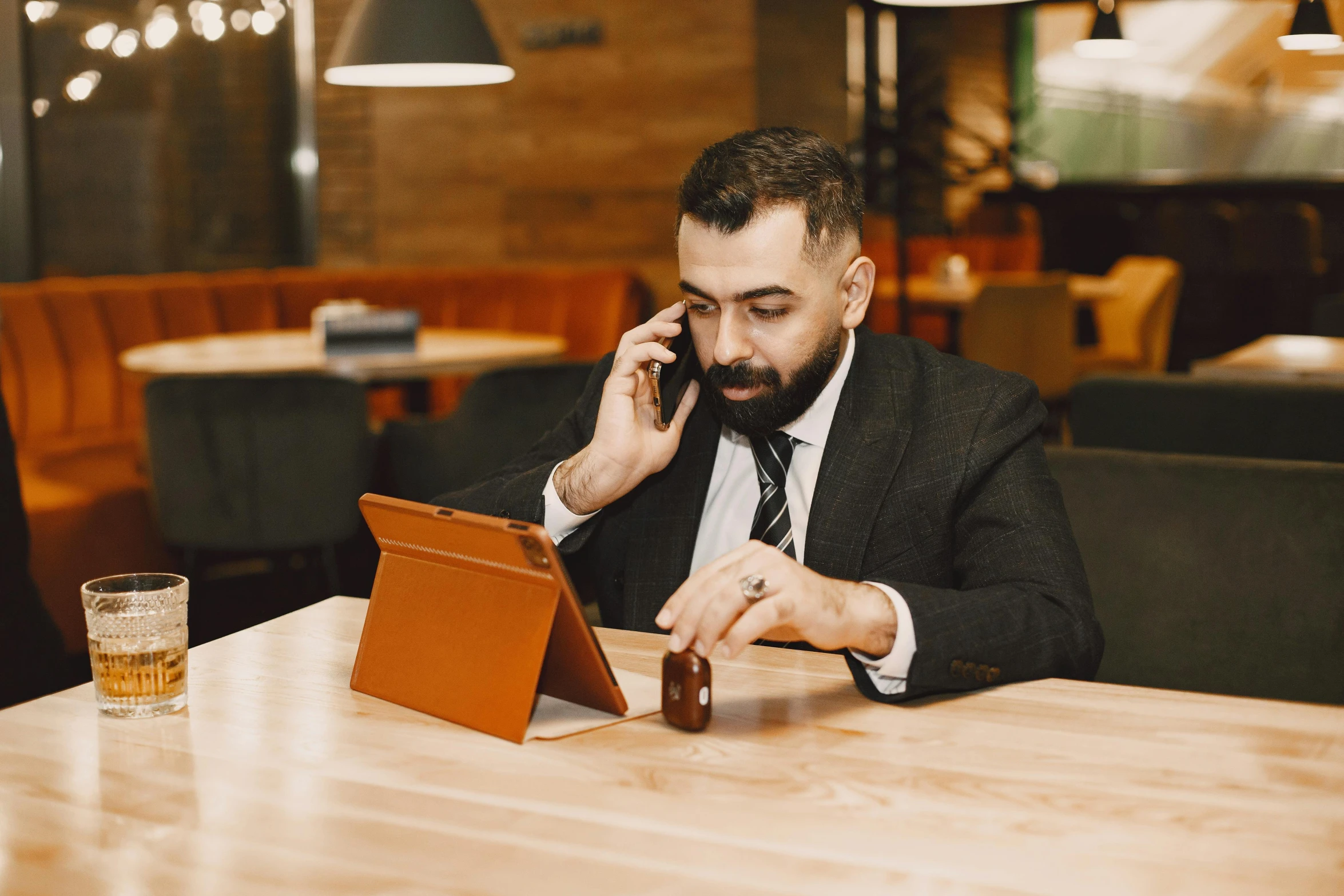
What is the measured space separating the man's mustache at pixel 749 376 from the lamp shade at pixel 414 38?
6.93 ft

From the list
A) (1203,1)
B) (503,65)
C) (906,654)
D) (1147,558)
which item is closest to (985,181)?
(1203,1)

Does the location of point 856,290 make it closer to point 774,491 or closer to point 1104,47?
point 774,491

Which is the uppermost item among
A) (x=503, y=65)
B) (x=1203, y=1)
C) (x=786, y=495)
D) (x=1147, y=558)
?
(x=1203, y=1)

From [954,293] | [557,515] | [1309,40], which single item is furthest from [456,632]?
[1309,40]

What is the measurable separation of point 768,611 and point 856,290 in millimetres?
697

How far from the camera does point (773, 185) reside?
5.24 ft

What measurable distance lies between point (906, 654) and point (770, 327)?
54cm

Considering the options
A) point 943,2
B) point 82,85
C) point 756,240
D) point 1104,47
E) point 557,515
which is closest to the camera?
point 756,240

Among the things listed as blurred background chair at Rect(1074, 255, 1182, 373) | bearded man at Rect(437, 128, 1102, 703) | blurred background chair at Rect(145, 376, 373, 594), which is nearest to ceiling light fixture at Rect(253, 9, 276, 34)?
blurred background chair at Rect(145, 376, 373, 594)

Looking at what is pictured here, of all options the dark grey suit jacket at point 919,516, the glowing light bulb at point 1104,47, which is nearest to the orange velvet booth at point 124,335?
the dark grey suit jacket at point 919,516

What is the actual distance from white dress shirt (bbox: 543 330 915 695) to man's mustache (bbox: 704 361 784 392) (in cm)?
13

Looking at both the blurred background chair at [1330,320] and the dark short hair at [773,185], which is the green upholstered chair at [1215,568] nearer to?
the dark short hair at [773,185]

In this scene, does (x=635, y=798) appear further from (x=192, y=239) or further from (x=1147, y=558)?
(x=192, y=239)

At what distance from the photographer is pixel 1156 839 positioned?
927mm
